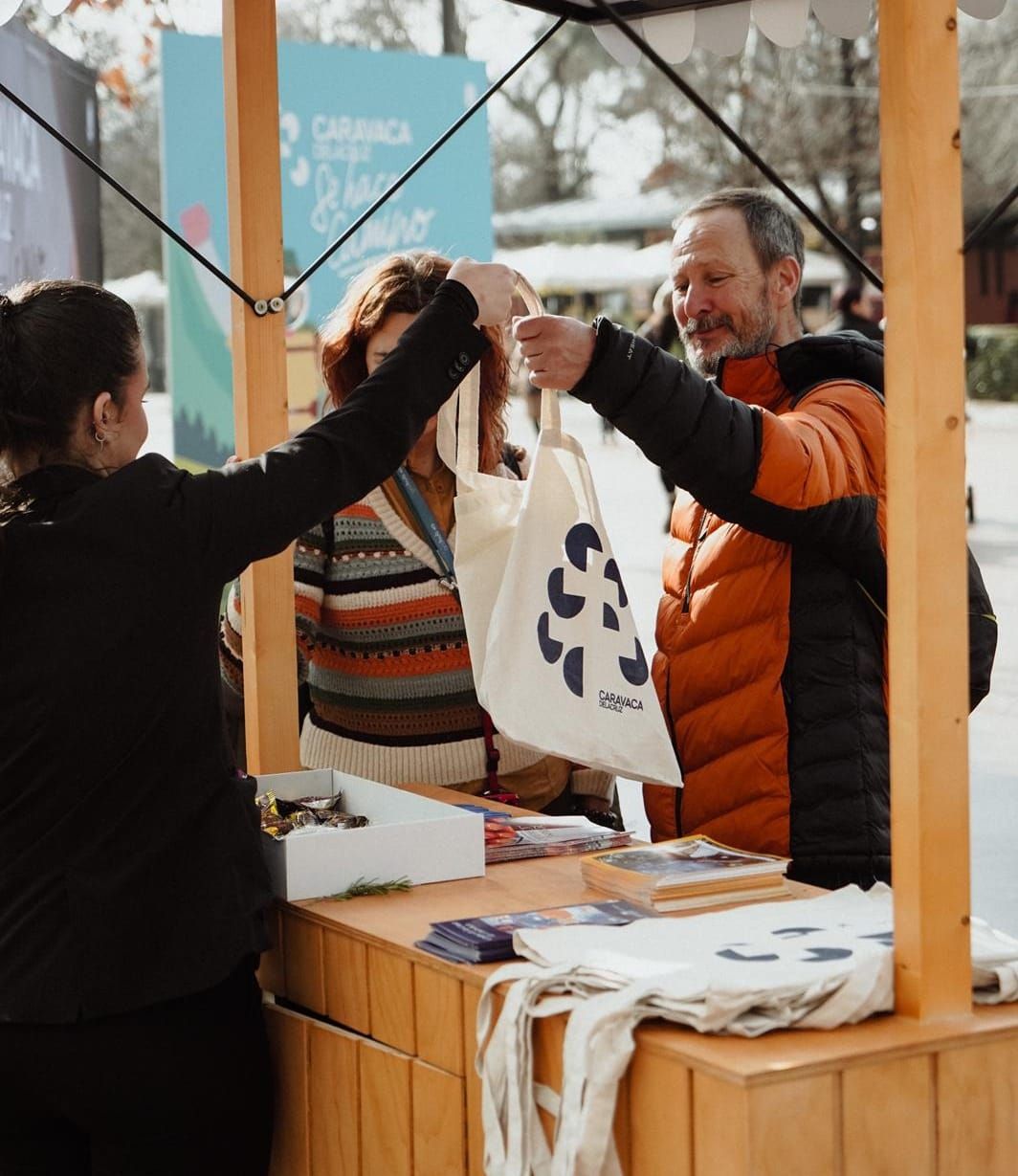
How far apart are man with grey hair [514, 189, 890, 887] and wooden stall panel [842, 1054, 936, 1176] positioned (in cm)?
83

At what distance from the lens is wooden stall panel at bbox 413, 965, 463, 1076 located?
192cm

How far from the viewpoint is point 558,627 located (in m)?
2.40

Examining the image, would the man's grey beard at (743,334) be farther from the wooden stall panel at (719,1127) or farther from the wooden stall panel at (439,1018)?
the wooden stall panel at (719,1127)

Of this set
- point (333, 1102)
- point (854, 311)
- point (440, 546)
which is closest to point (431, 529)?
point (440, 546)

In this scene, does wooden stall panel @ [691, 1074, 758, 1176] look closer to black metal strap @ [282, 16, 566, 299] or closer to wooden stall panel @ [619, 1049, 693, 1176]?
wooden stall panel @ [619, 1049, 693, 1176]

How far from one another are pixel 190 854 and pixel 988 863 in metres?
4.00

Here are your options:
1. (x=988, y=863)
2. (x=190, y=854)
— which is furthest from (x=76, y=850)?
(x=988, y=863)

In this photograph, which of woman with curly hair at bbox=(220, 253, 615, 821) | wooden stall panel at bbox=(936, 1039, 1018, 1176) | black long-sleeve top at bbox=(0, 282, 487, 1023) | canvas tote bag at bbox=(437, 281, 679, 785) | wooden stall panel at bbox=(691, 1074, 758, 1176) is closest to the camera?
wooden stall panel at bbox=(691, 1074, 758, 1176)

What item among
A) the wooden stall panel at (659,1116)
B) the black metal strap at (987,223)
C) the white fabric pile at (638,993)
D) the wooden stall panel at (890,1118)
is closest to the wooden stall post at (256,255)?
the white fabric pile at (638,993)

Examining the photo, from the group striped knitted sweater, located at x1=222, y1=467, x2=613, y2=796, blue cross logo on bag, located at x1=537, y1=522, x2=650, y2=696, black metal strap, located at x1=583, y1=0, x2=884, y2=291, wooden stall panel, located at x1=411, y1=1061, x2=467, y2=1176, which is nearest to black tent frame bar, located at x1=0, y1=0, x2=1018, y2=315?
black metal strap, located at x1=583, y1=0, x2=884, y2=291

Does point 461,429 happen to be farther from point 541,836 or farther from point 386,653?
point 541,836

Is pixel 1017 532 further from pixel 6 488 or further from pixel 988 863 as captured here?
pixel 6 488

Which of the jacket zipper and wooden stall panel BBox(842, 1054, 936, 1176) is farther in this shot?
the jacket zipper

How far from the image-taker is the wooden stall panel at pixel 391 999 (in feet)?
6.59
